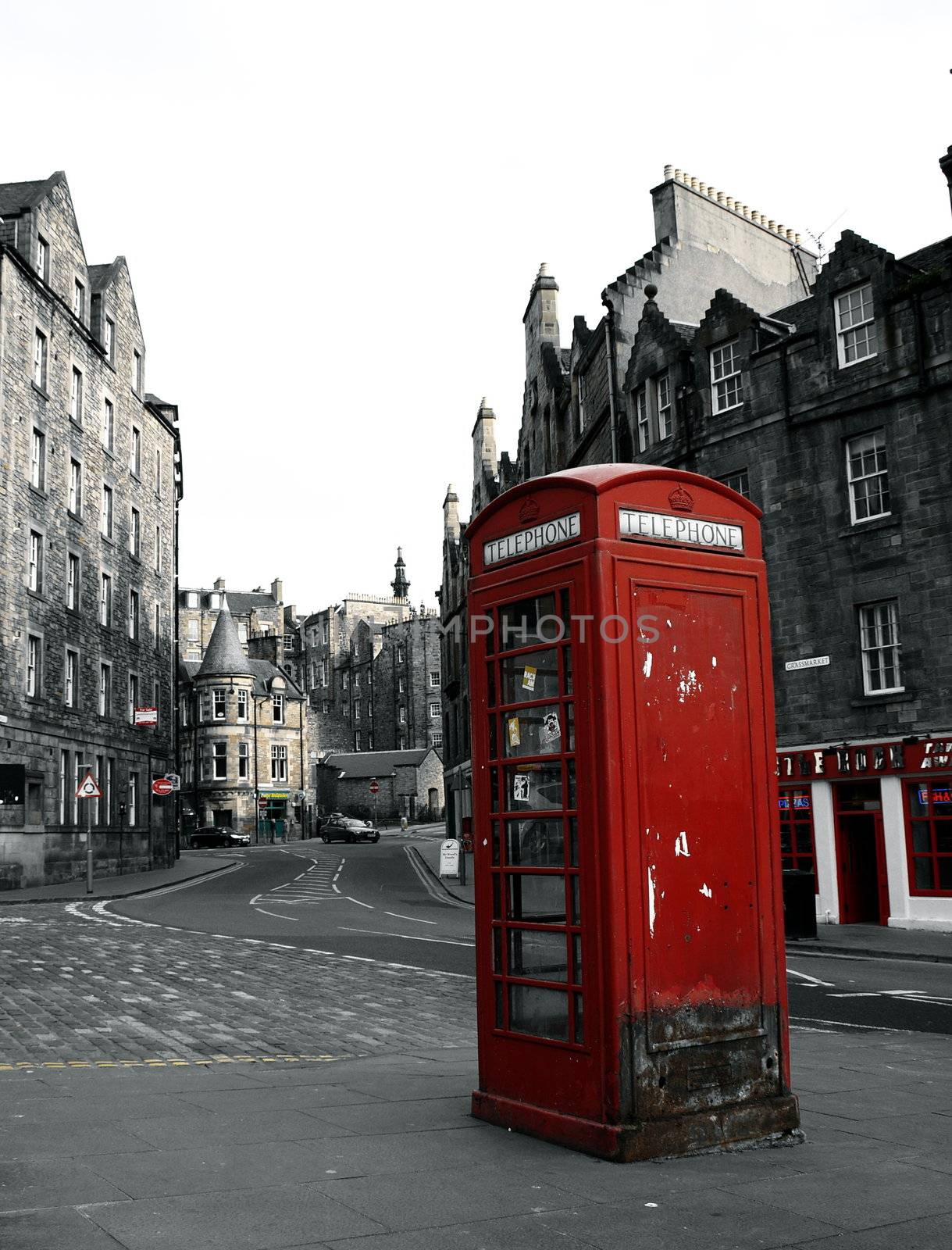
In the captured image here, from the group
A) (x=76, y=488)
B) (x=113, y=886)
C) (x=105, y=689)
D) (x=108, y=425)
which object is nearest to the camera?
(x=113, y=886)

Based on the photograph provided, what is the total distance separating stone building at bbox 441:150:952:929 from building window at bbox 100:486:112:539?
20729 mm

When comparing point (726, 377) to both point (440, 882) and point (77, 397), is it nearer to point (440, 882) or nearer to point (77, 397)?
point (440, 882)

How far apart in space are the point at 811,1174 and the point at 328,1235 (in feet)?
6.86

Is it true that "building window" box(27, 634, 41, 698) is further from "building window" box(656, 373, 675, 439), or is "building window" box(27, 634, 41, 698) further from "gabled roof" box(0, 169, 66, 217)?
"building window" box(656, 373, 675, 439)

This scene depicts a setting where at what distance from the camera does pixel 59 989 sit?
12188 millimetres

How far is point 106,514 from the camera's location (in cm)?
4228

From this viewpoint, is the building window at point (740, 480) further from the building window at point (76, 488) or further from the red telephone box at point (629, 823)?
the building window at point (76, 488)

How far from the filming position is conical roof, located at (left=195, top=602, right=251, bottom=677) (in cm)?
8588

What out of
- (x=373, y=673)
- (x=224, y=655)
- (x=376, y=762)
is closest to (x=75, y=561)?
(x=224, y=655)

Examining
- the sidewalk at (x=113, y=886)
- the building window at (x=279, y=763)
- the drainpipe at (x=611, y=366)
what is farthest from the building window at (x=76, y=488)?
the building window at (x=279, y=763)

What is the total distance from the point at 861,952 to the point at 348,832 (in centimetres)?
5225

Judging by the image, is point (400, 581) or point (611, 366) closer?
point (611, 366)

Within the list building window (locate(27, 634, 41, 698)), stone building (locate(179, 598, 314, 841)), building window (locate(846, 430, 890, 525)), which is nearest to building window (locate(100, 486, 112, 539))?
building window (locate(27, 634, 41, 698))

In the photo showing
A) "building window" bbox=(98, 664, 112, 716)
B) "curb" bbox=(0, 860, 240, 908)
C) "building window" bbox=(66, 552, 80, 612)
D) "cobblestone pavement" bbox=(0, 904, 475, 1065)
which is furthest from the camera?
"building window" bbox=(98, 664, 112, 716)
